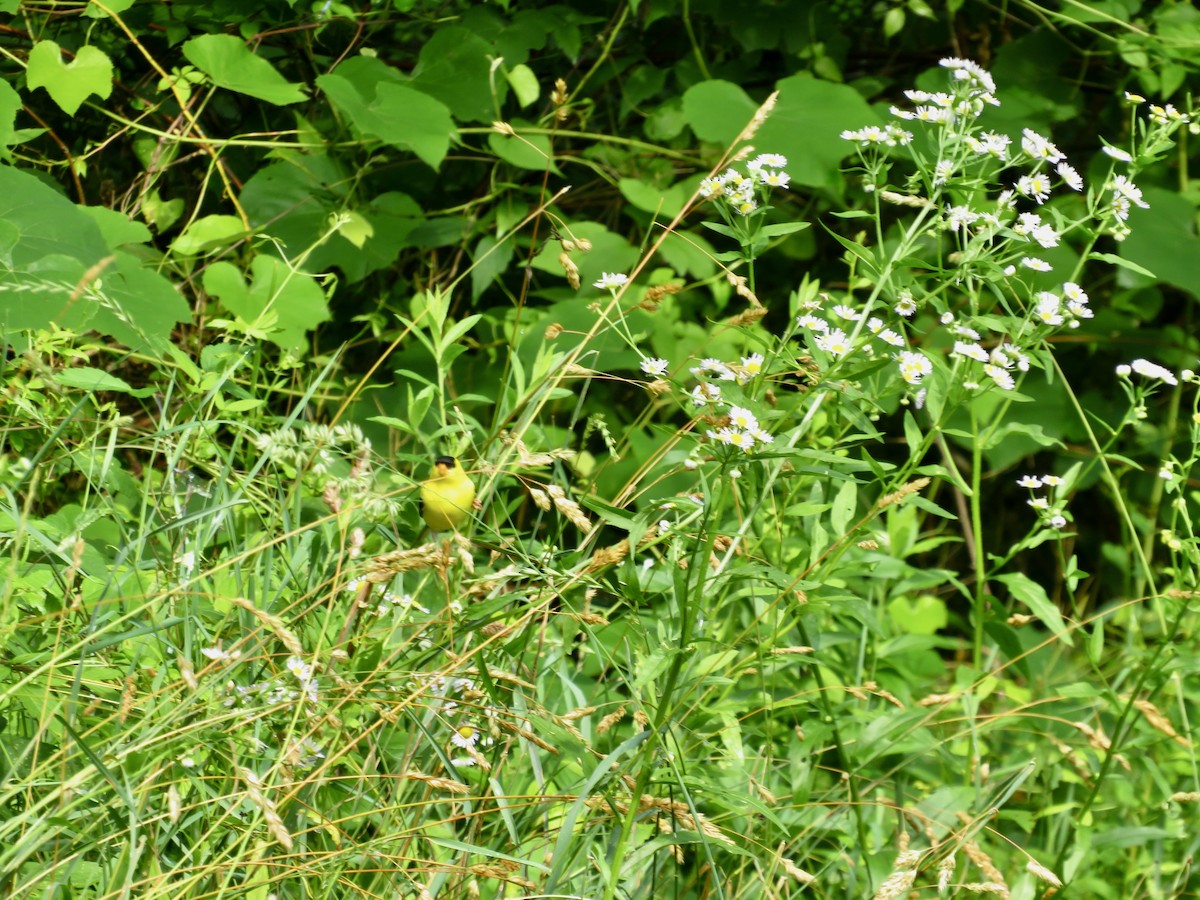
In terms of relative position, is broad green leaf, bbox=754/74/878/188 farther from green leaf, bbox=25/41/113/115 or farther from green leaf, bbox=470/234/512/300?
green leaf, bbox=25/41/113/115

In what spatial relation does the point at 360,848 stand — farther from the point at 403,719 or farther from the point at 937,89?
the point at 937,89

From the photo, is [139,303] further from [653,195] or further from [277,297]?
[653,195]

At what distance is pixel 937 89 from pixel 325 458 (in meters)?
1.85

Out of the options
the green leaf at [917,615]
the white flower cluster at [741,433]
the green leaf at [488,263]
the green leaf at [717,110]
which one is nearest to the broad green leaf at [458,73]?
the green leaf at [488,263]

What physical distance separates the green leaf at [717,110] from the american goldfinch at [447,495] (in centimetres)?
124

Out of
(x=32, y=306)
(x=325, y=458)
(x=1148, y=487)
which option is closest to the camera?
(x=325, y=458)

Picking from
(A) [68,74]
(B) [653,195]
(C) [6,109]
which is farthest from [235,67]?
(B) [653,195]

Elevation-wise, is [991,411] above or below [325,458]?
below

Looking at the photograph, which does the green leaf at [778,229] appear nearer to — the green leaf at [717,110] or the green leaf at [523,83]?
the green leaf at [717,110]

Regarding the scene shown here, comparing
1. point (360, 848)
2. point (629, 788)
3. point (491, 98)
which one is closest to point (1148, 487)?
point (491, 98)

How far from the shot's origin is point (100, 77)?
2.12m

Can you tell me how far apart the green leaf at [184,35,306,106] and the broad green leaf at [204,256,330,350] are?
349mm

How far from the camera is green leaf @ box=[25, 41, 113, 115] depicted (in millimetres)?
2094

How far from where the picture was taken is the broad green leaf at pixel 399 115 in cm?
225
